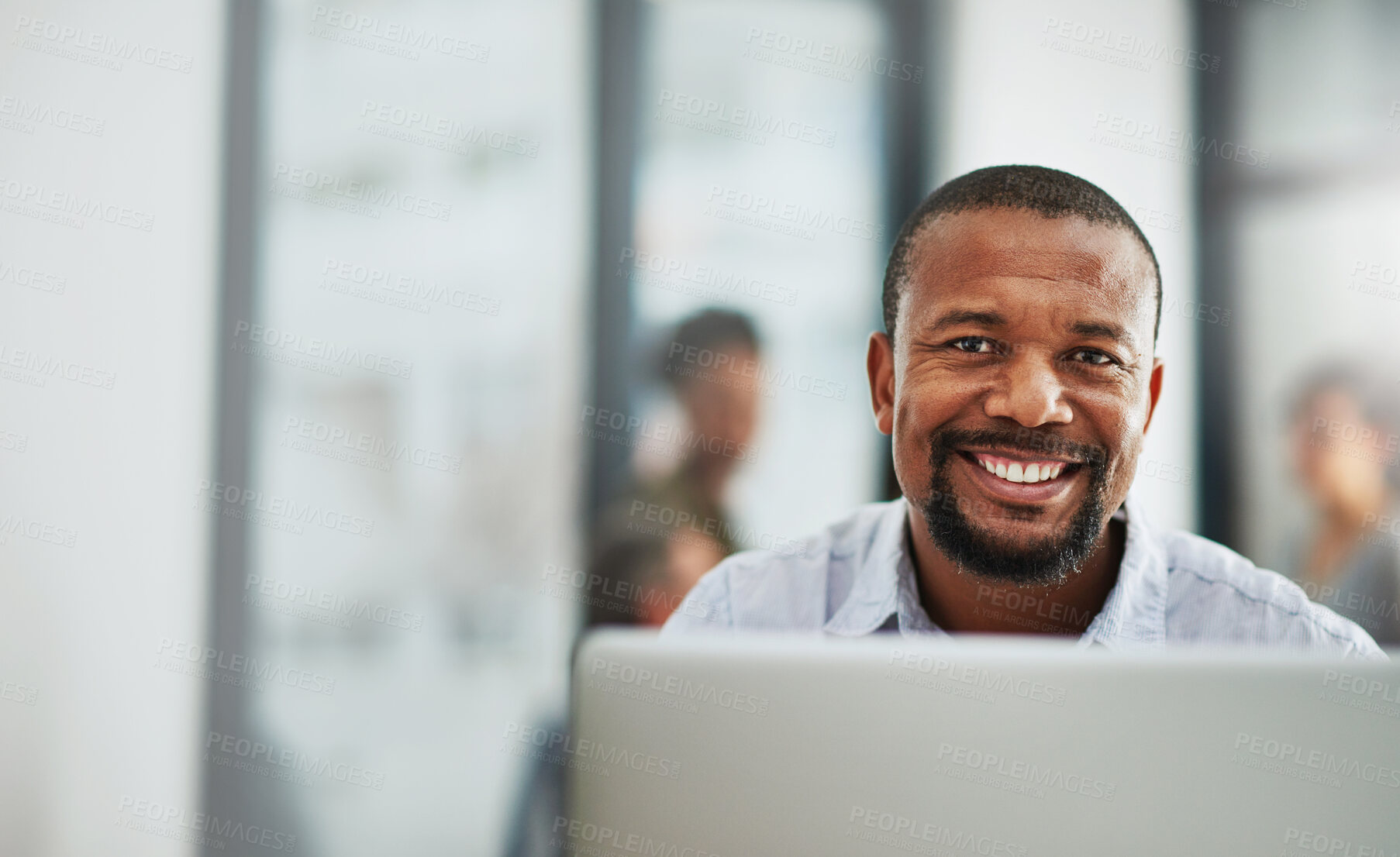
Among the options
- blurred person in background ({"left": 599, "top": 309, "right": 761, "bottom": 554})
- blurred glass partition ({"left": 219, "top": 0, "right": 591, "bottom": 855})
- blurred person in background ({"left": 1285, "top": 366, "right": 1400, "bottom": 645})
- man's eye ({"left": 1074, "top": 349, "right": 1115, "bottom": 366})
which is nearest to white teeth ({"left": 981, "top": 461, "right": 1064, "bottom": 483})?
man's eye ({"left": 1074, "top": 349, "right": 1115, "bottom": 366})

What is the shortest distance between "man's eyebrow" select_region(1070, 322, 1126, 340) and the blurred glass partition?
1518 millimetres

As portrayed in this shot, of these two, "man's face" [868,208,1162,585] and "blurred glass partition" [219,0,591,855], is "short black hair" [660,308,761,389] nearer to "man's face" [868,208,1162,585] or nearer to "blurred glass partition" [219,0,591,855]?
"blurred glass partition" [219,0,591,855]

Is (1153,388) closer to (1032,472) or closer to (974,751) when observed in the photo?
(1032,472)

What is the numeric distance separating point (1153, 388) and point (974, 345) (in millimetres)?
248

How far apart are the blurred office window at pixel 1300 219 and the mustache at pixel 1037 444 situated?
1.98 meters

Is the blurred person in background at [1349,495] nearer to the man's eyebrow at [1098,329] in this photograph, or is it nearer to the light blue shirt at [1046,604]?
the light blue shirt at [1046,604]

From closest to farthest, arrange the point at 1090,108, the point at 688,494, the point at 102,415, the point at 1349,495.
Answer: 1. the point at 102,415
2. the point at 688,494
3. the point at 1349,495
4. the point at 1090,108

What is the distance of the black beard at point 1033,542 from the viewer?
111 centimetres

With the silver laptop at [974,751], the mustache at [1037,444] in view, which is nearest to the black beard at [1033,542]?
the mustache at [1037,444]

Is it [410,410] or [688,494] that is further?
[410,410]

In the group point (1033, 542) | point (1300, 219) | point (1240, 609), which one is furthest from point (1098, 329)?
point (1300, 219)

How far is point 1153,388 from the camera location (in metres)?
1.22

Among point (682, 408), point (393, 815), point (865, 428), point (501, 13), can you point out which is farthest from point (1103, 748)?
point (501, 13)

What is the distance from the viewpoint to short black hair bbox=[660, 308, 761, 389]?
92.0 inches
